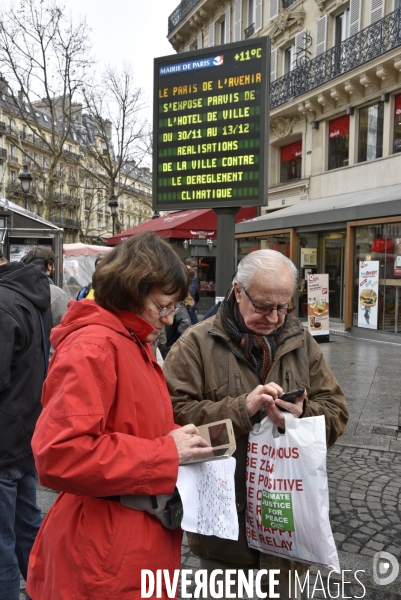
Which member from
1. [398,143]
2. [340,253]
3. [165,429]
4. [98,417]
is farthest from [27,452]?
[398,143]

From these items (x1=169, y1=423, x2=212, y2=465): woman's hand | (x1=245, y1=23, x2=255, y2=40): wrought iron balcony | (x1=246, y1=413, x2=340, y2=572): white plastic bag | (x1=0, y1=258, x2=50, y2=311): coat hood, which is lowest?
(x1=246, y1=413, x2=340, y2=572): white plastic bag

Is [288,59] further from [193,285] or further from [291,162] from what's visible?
[193,285]

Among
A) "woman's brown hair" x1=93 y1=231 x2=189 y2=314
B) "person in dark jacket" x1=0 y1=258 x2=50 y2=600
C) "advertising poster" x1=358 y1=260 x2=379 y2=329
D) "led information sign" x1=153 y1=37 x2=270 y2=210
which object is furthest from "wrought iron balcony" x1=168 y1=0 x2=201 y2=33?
"woman's brown hair" x1=93 y1=231 x2=189 y2=314

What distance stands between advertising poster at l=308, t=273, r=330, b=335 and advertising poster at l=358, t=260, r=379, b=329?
154 cm

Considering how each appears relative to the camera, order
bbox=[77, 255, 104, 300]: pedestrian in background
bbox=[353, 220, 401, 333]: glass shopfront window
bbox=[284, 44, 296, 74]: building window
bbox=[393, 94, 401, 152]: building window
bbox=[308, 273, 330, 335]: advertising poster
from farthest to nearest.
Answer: bbox=[284, 44, 296, 74]: building window
bbox=[393, 94, 401, 152]: building window
bbox=[353, 220, 401, 333]: glass shopfront window
bbox=[308, 273, 330, 335]: advertising poster
bbox=[77, 255, 104, 300]: pedestrian in background

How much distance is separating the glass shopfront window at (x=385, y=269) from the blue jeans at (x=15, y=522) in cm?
1096

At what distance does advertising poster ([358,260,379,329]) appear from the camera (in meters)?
12.6

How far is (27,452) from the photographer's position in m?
2.32

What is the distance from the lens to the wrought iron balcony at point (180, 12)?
2686cm

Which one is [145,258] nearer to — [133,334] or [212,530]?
[133,334]

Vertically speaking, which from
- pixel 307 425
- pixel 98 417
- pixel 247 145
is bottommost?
pixel 307 425

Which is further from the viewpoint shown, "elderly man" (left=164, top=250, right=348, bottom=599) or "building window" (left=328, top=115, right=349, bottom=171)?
"building window" (left=328, top=115, right=349, bottom=171)

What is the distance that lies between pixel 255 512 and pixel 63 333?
1.04 meters

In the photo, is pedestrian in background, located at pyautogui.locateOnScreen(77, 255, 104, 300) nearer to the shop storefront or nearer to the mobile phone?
the mobile phone
